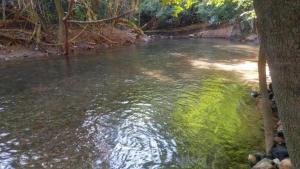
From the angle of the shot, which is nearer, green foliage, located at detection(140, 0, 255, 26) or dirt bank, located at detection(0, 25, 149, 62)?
dirt bank, located at detection(0, 25, 149, 62)

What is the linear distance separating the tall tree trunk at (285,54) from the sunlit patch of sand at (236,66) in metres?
8.97

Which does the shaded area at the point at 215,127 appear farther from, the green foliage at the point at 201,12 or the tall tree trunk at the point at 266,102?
the green foliage at the point at 201,12

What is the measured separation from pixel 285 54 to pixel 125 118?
554cm

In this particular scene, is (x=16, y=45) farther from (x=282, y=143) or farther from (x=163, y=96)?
(x=282, y=143)

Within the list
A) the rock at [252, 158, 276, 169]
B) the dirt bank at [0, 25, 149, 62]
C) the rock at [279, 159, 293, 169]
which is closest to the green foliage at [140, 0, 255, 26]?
the dirt bank at [0, 25, 149, 62]

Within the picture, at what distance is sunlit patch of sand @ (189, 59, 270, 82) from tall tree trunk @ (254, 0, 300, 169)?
Result: 8967 millimetres

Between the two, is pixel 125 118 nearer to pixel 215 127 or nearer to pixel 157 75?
pixel 215 127

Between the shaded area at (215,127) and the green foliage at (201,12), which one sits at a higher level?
the green foliage at (201,12)

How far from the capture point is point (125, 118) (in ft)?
21.6

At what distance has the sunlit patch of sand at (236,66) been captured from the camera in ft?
34.9

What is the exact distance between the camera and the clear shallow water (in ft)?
16.1

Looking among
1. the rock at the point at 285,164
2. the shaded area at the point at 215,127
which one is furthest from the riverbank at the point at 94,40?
the rock at the point at 285,164

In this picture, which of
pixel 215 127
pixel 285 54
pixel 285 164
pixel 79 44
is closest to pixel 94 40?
pixel 79 44

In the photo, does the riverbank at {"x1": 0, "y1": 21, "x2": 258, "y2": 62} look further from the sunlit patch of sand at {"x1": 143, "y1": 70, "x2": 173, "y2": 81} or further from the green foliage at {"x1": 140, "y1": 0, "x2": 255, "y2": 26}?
the sunlit patch of sand at {"x1": 143, "y1": 70, "x2": 173, "y2": 81}
